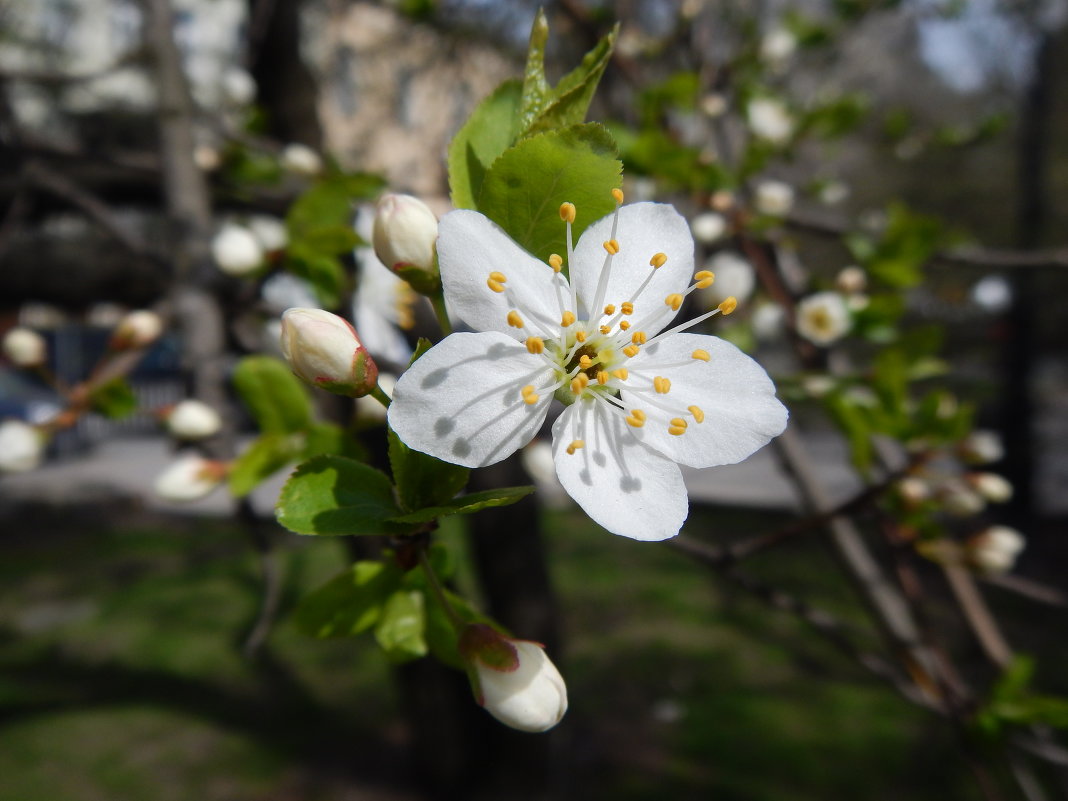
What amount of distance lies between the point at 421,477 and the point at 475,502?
0.07 metres

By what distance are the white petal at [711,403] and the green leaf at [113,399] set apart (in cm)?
79

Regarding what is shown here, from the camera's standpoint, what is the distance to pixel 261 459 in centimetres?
77

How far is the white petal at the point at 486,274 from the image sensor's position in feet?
1.47

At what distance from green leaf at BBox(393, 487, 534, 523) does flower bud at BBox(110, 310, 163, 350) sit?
863 millimetres

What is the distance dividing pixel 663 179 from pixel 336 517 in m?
1.03

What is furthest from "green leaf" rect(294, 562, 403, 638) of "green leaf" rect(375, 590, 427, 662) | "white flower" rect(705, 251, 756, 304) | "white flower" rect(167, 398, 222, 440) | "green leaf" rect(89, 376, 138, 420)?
"white flower" rect(705, 251, 756, 304)

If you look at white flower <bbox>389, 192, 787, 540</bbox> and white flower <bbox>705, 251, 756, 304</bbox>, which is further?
white flower <bbox>705, 251, 756, 304</bbox>

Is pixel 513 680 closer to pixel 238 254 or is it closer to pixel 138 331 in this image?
pixel 238 254

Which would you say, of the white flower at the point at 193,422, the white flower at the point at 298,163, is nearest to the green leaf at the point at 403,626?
the white flower at the point at 193,422

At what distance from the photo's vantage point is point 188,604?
13.2 ft

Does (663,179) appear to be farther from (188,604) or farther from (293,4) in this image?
(188,604)

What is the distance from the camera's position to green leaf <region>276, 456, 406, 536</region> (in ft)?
1.48

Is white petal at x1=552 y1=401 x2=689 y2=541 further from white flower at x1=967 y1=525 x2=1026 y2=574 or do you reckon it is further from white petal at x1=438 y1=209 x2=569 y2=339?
white flower at x1=967 y1=525 x2=1026 y2=574

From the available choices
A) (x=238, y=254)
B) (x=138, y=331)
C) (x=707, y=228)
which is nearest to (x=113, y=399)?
(x=138, y=331)
